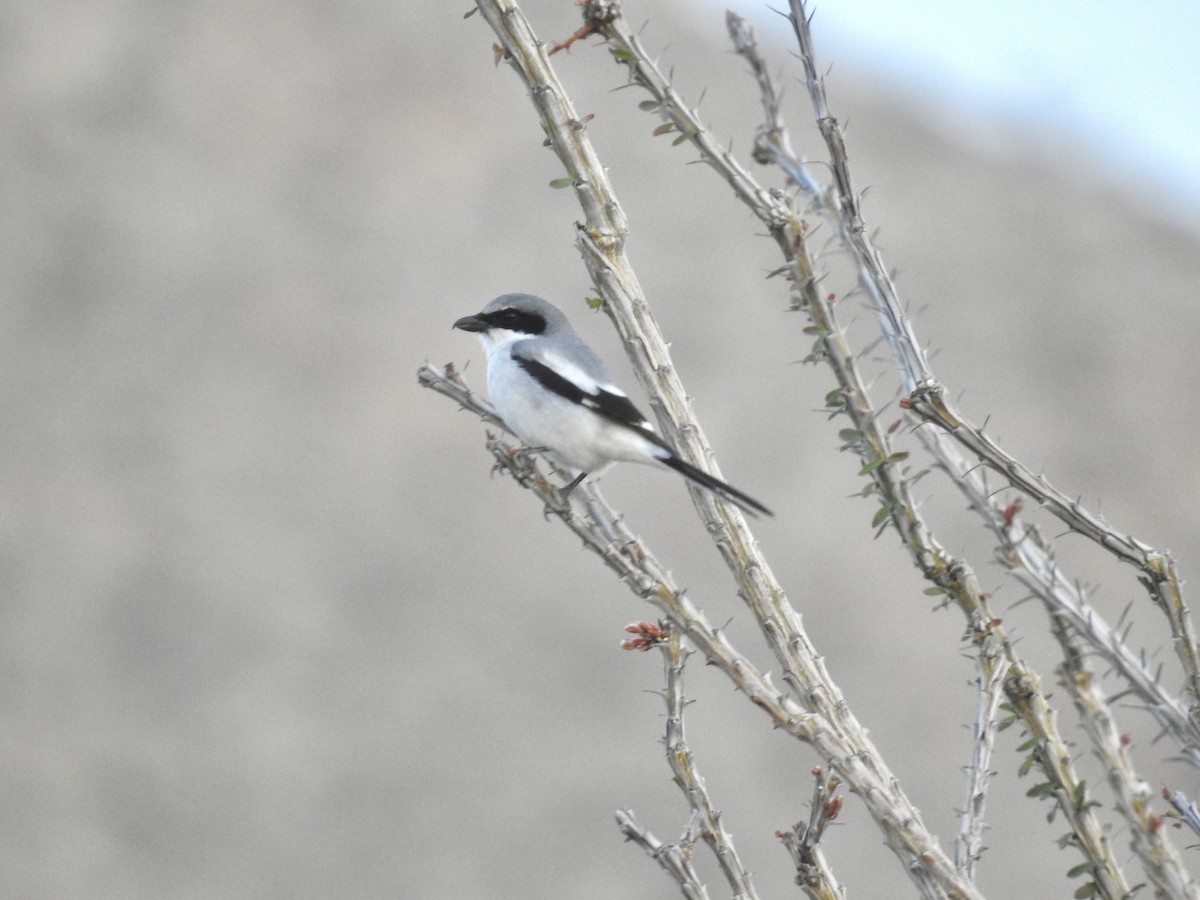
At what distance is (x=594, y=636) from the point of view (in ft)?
53.9

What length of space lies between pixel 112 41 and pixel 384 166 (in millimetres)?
5887

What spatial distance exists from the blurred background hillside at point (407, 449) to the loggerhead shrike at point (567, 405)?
495 cm

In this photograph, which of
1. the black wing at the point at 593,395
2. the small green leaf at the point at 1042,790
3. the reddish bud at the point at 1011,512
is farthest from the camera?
the black wing at the point at 593,395

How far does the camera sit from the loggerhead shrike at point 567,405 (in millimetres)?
5867

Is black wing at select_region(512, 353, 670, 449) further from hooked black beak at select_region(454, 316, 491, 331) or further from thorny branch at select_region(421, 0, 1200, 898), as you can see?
thorny branch at select_region(421, 0, 1200, 898)

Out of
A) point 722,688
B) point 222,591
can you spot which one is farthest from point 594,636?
point 222,591

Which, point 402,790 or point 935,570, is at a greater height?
point 402,790

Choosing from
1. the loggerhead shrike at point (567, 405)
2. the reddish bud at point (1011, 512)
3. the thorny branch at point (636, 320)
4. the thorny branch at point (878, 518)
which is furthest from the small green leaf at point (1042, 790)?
the loggerhead shrike at point (567, 405)

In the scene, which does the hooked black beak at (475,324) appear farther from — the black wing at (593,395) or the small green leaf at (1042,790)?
the small green leaf at (1042,790)

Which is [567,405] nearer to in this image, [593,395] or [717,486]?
[593,395]

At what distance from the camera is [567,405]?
605cm

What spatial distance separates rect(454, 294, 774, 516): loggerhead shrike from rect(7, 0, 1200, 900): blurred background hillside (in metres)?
4.95

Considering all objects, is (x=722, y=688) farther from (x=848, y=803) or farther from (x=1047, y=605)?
(x=1047, y=605)

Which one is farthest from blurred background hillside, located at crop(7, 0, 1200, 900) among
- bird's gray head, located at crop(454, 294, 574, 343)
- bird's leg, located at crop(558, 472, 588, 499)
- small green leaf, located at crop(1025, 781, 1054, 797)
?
small green leaf, located at crop(1025, 781, 1054, 797)
